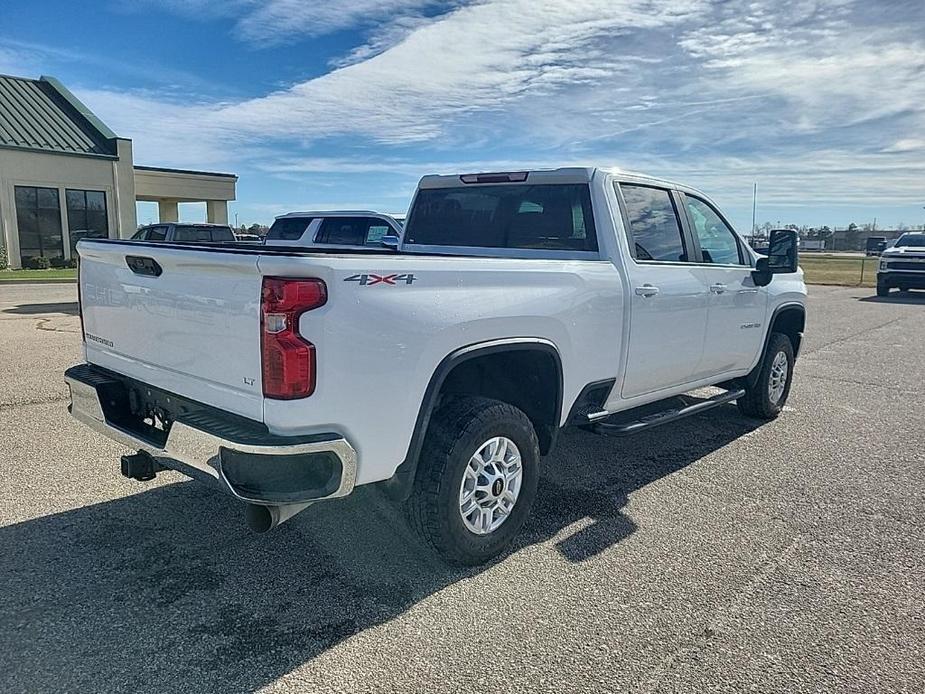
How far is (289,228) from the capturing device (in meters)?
13.4

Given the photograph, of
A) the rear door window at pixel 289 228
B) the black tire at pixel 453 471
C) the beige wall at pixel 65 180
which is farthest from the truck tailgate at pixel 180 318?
the beige wall at pixel 65 180

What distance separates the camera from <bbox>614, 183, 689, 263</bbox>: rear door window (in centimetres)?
475

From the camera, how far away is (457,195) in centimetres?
527

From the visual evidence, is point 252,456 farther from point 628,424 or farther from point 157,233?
point 157,233

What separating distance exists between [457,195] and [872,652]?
3725 millimetres

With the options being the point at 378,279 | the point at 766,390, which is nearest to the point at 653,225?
the point at 766,390

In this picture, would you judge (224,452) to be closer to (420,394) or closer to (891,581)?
(420,394)

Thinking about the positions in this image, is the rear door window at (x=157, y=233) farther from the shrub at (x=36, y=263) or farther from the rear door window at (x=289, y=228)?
the shrub at (x=36, y=263)

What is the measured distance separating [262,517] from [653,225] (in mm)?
3326

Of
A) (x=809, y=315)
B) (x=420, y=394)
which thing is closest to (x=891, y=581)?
(x=420, y=394)

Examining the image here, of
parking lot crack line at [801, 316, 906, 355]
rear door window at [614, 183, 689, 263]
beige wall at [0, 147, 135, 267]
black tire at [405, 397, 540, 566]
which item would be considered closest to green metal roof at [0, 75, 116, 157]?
beige wall at [0, 147, 135, 267]

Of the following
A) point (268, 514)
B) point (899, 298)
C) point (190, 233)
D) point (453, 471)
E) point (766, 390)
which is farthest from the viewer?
point (899, 298)

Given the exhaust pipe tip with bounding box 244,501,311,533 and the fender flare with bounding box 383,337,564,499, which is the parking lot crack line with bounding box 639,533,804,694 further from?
the exhaust pipe tip with bounding box 244,501,311,533

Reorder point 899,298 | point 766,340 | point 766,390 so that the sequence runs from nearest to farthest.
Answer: point 766,340, point 766,390, point 899,298
